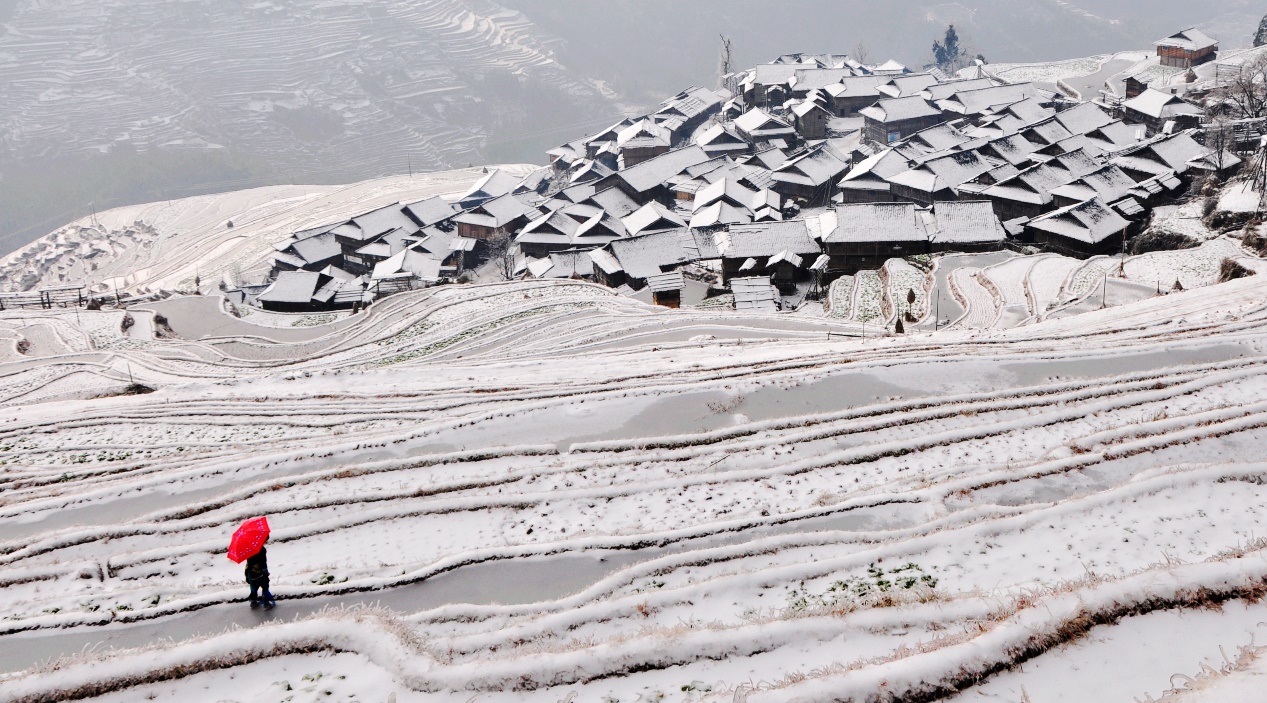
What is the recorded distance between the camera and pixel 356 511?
1255 cm

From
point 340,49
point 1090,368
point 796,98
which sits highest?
point 340,49

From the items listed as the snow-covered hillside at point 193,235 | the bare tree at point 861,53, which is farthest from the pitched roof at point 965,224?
the bare tree at point 861,53

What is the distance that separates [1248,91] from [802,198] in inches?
1128

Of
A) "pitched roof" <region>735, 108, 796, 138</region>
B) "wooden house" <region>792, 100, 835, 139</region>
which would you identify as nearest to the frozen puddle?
"pitched roof" <region>735, 108, 796, 138</region>

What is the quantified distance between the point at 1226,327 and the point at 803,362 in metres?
10.5

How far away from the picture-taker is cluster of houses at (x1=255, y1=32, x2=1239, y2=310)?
39.9 metres

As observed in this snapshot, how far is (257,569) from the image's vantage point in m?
9.71

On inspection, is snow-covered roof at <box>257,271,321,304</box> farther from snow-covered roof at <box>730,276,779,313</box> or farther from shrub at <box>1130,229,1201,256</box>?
shrub at <box>1130,229,1201,256</box>

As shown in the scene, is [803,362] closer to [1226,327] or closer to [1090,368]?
Result: [1090,368]

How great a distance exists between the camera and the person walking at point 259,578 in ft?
31.7

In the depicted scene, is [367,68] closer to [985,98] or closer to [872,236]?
[985,98]

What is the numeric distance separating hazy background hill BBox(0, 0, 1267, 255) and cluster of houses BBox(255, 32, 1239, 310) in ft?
161

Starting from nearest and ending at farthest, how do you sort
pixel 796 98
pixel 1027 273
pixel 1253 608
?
pixel 1253 608 < pixel 1027 273 < pixel 796 98

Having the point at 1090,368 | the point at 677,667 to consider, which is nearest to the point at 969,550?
the point at 677,667
